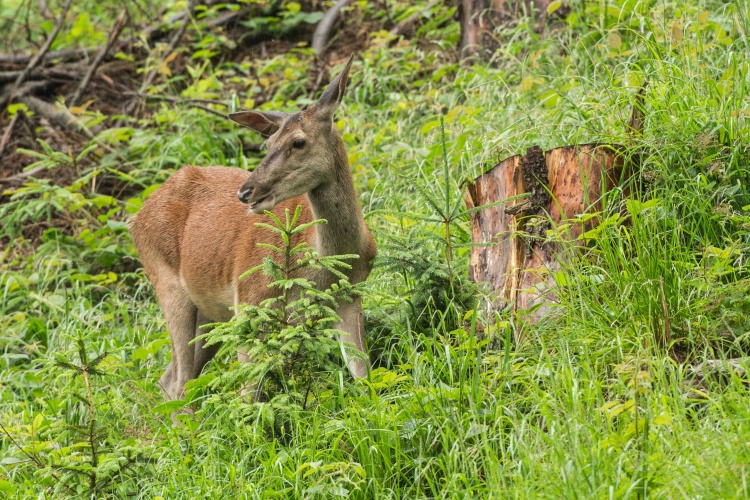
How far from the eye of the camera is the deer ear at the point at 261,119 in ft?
19.1

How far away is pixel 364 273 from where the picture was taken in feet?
18.4

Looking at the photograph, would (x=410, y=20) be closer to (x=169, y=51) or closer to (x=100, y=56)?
(x=169, y=51)

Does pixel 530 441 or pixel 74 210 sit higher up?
pixel 74 210

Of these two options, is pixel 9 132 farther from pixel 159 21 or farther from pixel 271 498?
pixel 271 498

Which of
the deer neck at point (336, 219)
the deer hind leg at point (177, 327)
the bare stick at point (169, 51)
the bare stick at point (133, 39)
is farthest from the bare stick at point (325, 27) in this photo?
the deer neck at point (336, 219)

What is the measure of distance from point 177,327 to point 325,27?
5.51m

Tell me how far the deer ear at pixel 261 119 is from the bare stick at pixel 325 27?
16.3ft

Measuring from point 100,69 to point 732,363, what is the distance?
877cm

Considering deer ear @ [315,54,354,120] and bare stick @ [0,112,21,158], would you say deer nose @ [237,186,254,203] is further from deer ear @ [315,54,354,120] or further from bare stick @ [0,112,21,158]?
bare stick @ [0,112,21,158]

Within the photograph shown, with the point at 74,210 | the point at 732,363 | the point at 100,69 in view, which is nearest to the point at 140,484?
A: the point at 732,363

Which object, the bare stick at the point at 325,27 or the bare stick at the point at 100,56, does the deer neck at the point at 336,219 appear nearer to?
the bare stick at the point at 325,27

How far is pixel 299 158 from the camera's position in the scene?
17.7 feet

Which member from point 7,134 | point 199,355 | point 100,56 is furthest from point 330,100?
point 100,56

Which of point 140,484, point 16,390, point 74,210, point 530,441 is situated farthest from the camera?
point 74,210
